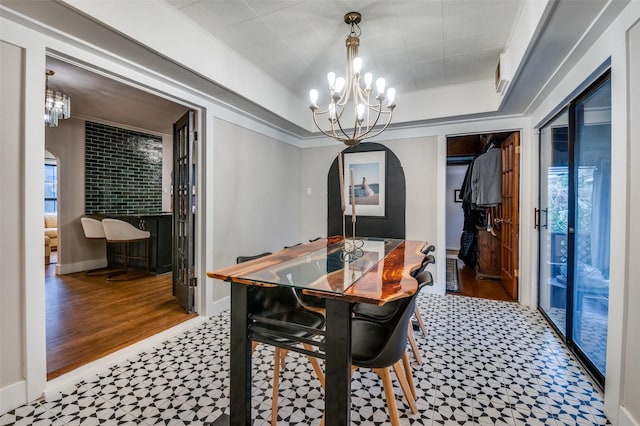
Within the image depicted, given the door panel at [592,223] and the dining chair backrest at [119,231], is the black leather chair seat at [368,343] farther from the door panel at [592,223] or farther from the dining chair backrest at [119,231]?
the dining chair backrest at [119,231]

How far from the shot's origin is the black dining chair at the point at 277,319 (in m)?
1.41

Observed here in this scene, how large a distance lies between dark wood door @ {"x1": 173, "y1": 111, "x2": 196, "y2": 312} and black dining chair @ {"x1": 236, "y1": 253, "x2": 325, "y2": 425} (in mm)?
1315

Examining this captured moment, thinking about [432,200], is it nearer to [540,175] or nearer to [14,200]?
[540,175]

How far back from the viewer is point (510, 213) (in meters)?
3.53

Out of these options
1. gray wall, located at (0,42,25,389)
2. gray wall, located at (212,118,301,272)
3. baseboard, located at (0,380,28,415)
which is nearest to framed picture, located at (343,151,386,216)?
gray wall, located at (212,118,301,272)

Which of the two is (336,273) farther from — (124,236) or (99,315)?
(124,236)

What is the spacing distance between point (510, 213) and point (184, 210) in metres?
3.81

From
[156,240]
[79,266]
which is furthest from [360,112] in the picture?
[79,266]

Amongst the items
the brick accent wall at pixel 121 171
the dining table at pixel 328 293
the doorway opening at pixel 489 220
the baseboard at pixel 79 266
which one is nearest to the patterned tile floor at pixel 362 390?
the dining table at pixel 328 293

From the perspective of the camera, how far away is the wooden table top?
3.98 ft

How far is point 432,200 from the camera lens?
372 cm

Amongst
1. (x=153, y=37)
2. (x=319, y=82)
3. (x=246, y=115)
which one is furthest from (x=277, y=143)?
(x=153, y=37)

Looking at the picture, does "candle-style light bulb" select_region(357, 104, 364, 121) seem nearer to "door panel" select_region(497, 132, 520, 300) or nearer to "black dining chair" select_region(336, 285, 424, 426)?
"black dining chair" select_region(336, 285, 424, 426)

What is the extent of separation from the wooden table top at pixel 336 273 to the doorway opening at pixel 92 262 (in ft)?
4.98
